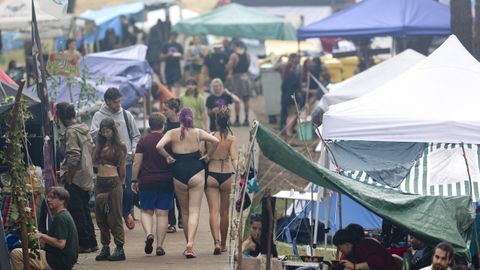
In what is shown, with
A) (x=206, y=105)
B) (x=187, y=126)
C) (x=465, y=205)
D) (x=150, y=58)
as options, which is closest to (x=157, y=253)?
(x=187, y=126)

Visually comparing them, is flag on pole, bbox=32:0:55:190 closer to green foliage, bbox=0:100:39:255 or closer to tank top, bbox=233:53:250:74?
green foliage, bbox=0:100:39:255

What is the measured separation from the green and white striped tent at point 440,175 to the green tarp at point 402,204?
1284 mm

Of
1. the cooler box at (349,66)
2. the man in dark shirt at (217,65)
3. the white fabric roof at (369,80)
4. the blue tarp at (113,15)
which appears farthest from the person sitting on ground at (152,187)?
the blue tarp at (113,15)

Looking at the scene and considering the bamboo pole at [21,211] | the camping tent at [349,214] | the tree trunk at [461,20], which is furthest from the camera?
the tree trunk at [461,20]

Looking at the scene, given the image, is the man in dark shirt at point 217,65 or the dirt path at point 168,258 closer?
the dirt path at point 168,258

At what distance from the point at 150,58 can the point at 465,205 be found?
2072cm

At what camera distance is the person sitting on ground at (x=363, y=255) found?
11508 millimetres

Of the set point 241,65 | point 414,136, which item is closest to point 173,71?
point 241,65

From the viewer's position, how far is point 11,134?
38.7 feet

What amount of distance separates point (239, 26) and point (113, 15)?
1158 centimetres

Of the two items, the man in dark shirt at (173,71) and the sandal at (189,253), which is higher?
the man in dark shirt at (173,71)

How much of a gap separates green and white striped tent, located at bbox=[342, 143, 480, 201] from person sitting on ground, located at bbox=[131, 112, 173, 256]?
6.95 feet

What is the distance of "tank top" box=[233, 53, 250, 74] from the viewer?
29219mm

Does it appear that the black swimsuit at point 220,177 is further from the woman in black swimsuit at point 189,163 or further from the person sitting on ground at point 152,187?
the person sitting on ground at point 152,187
